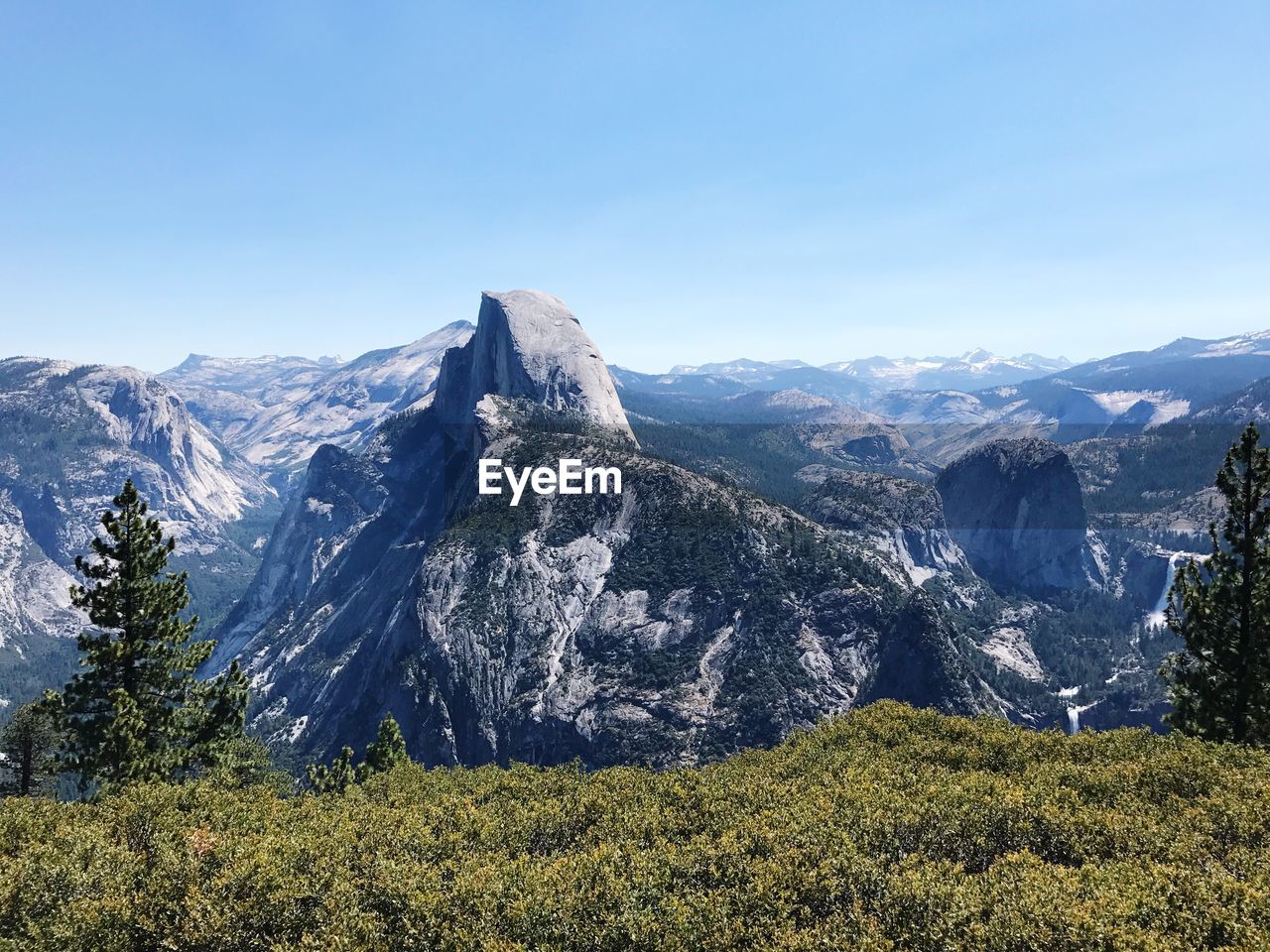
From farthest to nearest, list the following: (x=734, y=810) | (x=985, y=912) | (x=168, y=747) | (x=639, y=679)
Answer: (x=639, y=679), (x=168, y=747), (x=734, y=810), (x=985, y=912)

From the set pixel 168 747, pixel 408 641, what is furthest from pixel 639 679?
pixel 168 747

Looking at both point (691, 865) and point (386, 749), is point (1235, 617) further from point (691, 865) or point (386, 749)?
point (386, 749)

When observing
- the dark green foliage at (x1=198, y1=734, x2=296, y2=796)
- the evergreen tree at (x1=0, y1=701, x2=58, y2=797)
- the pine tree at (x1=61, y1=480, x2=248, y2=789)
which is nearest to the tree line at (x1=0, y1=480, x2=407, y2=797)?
the pine tree at (x1=61, y1=480, x2=248, y2=789)

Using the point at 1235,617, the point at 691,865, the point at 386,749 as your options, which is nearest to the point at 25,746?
the point at 386,749

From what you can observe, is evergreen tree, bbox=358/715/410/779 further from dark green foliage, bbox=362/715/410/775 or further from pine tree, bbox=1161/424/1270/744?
pine tree, bbox=1161/424/1270/744

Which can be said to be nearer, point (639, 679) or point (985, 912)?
point (985, 912)

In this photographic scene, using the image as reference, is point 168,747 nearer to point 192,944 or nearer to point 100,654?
point 100,654

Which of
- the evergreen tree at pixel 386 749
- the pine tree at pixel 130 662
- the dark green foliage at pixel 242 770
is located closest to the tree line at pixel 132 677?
the pine tree at pixel 130 662
